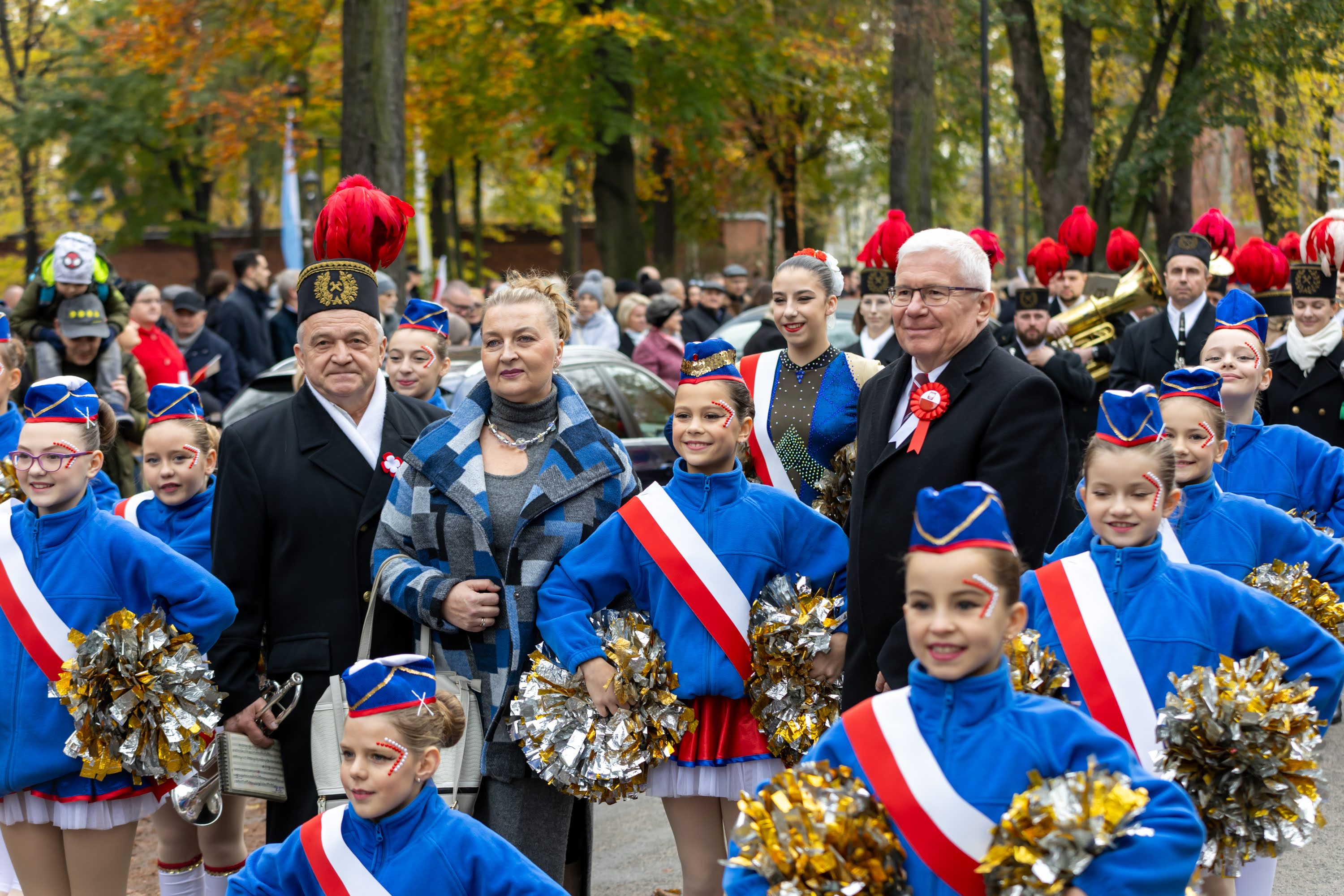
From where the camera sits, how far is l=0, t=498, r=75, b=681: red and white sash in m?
4.41

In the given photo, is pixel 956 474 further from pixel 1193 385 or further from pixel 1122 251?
pixel 1122 251

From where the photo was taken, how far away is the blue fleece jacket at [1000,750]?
2.83 m

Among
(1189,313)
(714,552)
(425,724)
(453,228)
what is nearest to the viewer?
(425,724)

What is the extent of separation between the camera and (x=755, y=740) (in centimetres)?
436

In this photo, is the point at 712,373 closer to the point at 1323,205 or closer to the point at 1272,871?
the point at 1272,871

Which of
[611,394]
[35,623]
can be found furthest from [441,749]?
[611,394]

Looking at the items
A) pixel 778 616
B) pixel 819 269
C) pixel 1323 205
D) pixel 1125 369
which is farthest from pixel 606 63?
pixel 778 616

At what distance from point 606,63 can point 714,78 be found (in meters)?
2.44

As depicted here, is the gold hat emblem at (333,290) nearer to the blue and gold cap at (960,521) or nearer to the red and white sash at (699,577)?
the red and white sash at (699,577)

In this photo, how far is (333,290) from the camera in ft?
14.8

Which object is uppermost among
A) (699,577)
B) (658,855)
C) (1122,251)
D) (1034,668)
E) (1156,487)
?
(1122,251)

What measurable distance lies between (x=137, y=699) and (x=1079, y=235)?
9.34m

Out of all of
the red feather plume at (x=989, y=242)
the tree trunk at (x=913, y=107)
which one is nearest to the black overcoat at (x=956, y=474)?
the red feather plume at (x=989, y=242)

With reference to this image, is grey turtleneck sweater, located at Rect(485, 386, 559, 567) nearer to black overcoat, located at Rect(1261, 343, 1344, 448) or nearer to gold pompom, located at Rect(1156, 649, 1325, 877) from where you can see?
gold pompom, located at Rect(1156, 649, 1325, 877)
